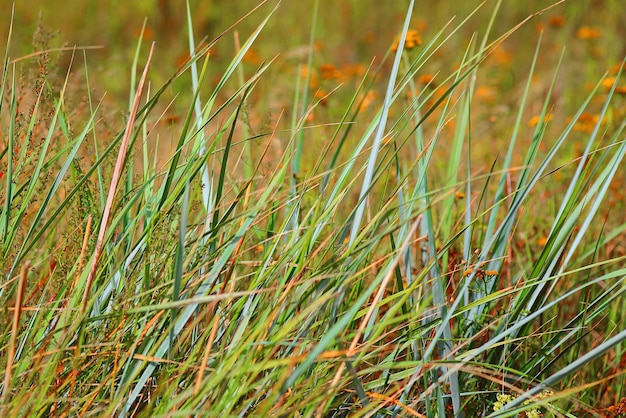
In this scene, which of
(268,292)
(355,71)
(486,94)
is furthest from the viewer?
(355,71)

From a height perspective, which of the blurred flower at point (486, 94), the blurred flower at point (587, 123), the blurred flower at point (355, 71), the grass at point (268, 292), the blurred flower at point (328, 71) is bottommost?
the blurred flower at point (355, 71)

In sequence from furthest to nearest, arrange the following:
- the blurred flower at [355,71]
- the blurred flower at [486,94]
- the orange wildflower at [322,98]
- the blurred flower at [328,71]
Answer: the blurred flower at [355,71], the blurred flower at [486,94], the blurred flower at [328,71], the orange wildflower at [322,98]

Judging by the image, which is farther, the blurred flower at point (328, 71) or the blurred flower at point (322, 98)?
the blurred flower at point (328, 71)

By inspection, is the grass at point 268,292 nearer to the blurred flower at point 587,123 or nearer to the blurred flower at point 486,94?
the blurred flower at point 587,123

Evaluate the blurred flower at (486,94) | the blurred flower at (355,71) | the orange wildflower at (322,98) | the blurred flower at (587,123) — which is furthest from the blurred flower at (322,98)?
the blurred flower at (355,71)

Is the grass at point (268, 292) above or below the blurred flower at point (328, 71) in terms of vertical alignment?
above

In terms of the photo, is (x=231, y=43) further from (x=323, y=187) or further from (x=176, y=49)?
(x=323, y=187)

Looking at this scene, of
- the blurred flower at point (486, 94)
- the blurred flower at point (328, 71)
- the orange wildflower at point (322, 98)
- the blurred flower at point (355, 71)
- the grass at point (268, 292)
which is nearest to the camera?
the grass at point (268, 292)

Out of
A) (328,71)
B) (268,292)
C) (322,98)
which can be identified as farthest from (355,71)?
(268,292)

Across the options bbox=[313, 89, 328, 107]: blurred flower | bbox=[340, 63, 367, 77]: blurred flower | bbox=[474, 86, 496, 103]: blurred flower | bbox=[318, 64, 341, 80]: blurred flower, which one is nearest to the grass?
bbox=[313, 89, 328, 107]: blurred flower

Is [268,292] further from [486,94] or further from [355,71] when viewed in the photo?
[355,71]

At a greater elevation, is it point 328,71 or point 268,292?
point 268,292

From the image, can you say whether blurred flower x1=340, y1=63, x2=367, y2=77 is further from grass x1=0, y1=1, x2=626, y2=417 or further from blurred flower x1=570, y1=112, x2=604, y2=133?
grass x1=0, y1=1, x2=626, y2=417

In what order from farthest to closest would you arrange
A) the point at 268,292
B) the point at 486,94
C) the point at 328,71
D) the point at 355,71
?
1. the point at 355,71
2. the point at 486,94
3. the point at 328,71
4. the point at 268,292
